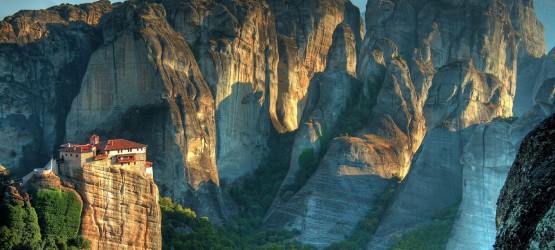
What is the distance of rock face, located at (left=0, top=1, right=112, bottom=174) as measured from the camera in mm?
55969

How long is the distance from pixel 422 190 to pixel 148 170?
1577 centimetres

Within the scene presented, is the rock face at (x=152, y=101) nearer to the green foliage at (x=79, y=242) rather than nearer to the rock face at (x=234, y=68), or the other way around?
the rock face at (x=234, y=68)

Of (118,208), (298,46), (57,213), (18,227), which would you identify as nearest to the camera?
(18,227)

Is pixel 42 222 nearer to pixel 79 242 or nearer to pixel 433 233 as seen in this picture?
pixel 79 242

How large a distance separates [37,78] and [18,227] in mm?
24268

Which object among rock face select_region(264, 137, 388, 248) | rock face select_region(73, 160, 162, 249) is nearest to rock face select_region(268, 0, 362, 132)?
rock face select_region(264, 137, 388, 248)

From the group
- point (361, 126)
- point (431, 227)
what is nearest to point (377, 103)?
point (361, 126)

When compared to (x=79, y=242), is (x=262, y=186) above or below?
above

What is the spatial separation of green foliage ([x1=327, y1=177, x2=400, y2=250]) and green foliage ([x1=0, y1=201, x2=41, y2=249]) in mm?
18405

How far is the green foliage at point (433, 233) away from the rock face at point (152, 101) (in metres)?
11.2

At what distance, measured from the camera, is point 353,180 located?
177 ft

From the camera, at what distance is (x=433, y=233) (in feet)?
161

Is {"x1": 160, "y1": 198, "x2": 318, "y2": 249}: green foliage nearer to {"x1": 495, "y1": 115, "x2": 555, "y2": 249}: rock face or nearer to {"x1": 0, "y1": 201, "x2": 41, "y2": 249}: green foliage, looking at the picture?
{"x1": 0, "y1": 201, "x2": 41, "y2": 249}: green foliage

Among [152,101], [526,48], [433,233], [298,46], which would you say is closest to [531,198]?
[433,233]
